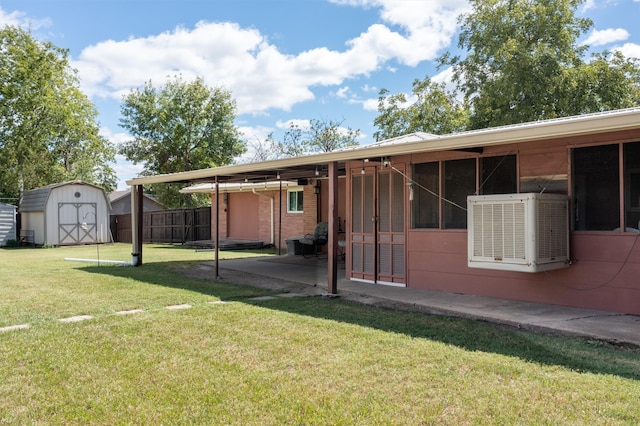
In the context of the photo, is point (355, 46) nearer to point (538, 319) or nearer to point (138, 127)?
point (138, 127)

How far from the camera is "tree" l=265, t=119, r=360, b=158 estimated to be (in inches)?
1150

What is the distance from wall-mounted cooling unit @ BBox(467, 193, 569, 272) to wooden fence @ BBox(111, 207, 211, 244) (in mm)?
16239

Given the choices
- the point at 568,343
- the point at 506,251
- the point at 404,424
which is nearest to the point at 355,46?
the point at 506,251

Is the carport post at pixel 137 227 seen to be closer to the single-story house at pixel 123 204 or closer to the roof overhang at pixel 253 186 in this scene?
the roof overhang at pixel 253 186

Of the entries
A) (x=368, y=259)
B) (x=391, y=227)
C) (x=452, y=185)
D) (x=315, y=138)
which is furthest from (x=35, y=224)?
(x=452, y=185)

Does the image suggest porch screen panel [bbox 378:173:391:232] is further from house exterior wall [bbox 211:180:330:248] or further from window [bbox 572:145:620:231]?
house exterior wall [bbox 211:180:330:248]

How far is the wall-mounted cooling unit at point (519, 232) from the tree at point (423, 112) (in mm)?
16059

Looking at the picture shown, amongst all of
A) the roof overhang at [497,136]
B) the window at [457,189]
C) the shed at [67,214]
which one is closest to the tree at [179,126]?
the shed at [67,214]

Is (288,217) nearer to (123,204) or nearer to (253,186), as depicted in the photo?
(253,186)

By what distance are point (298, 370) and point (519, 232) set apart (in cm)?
356

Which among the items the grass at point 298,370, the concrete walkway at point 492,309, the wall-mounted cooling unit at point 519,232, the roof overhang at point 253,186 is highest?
the roof overhang at point 253,186

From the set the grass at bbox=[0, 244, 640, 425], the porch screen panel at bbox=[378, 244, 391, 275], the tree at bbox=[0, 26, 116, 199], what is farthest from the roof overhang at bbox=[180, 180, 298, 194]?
the tree at bbox=[0, 26, 116, 199]

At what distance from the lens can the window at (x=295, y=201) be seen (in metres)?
17.0

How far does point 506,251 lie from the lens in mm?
6520
